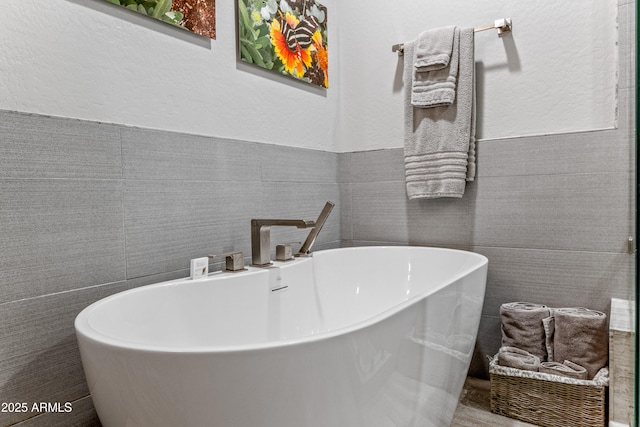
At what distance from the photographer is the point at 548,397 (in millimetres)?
1516

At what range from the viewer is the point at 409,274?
1.95 meters

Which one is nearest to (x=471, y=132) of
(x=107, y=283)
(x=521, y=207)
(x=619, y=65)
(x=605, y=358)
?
(x=521, y=207)

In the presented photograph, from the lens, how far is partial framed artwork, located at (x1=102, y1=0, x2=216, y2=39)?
1.37 meters

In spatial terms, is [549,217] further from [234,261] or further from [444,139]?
[234,261]

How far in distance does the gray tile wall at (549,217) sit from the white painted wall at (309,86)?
0.08 meters

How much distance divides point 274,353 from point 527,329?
A: 1322mm

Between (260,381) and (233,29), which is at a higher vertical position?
(233,29)

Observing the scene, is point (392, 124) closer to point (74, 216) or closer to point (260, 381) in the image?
point (74, 216)

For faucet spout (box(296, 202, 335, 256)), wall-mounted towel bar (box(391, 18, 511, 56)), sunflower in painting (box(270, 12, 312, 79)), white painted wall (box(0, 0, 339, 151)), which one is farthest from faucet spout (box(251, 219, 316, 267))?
wall-mounted towel bar (box(391, 18, 511, 56))

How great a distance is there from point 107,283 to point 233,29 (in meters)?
1.08

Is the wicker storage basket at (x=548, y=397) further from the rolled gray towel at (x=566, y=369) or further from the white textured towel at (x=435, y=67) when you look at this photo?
the white textured towel at (x=435, y=67)

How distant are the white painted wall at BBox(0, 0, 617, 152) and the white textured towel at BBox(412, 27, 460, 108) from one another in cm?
14

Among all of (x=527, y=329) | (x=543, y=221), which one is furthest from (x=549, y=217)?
(x=527, y=329)

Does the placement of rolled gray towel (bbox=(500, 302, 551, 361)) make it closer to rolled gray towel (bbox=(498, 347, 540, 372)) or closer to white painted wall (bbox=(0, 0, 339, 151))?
rolled gray towel (bbox=(498, 347, 540, 372))
